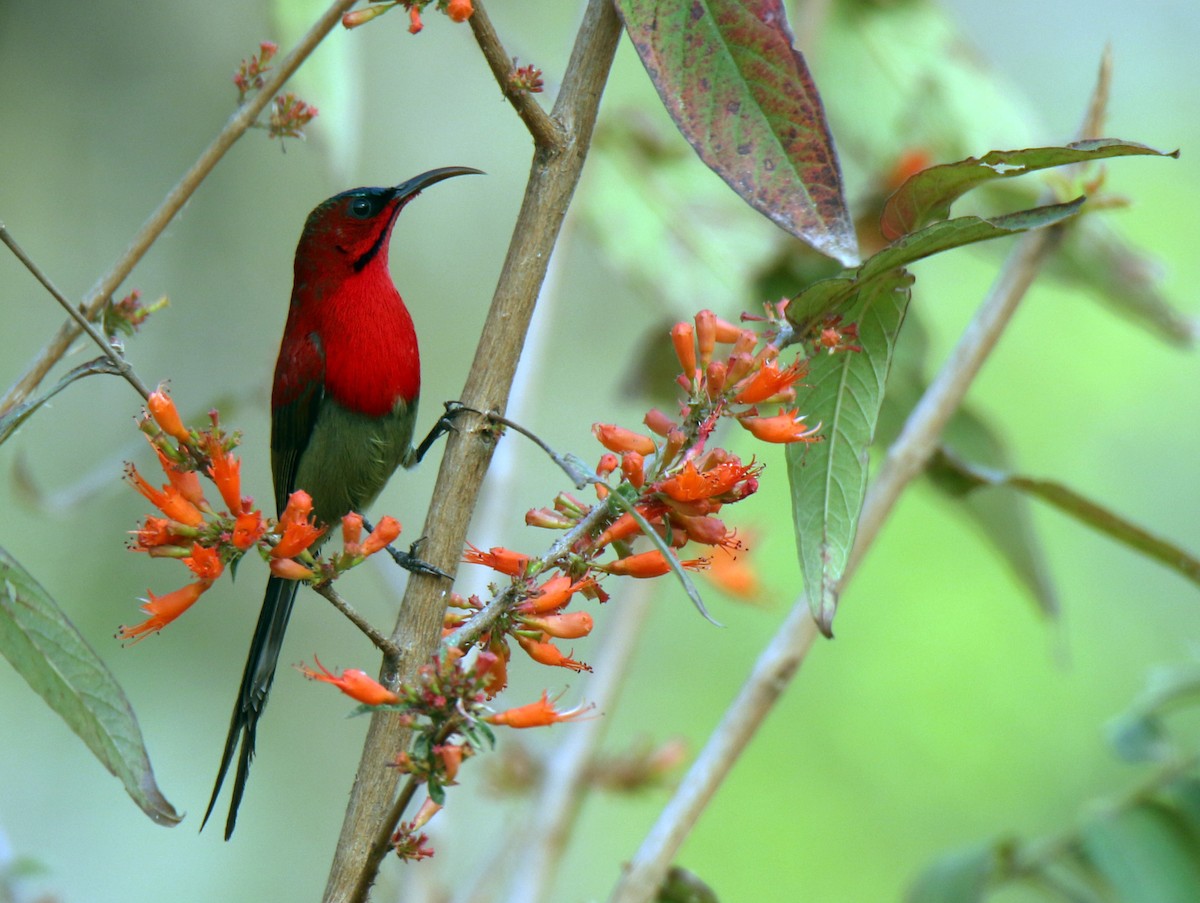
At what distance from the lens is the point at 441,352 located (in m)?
4.93

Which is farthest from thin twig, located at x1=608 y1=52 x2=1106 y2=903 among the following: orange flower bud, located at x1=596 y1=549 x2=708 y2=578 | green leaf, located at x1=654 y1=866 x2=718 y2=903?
orange flower bud, located at x1=596 y1=549 x2=708 y2=578

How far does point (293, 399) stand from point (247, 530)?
36.2 inches

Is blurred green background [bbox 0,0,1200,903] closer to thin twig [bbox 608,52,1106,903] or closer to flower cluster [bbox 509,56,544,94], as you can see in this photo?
thin twig [bbox 608,52,1106,903]

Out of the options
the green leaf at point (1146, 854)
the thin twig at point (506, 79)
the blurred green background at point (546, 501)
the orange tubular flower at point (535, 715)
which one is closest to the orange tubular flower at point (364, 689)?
the orange tubular flower at point (535, 715)

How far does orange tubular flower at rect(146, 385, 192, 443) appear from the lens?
963 millimetres

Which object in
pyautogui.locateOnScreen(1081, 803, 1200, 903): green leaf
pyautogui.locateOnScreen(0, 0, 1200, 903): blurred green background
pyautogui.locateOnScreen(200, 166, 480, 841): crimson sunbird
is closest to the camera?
pyautogui.locateOnScreen(1081, 803, 1200, 903): green leaf

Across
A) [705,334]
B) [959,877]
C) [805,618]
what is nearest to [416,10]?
[705,334]

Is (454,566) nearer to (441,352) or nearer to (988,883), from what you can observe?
(988,883)

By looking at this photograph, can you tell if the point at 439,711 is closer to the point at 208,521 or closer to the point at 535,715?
the point at 535,715

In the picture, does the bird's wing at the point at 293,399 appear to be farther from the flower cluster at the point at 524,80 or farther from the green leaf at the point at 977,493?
the flower cluster at the point at 524,80

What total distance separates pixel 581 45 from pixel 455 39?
15.6 feet

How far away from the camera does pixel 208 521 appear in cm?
99

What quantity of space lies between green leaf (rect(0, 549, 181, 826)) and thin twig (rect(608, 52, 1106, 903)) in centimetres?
49

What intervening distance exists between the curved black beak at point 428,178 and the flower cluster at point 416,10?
0.26 meters
